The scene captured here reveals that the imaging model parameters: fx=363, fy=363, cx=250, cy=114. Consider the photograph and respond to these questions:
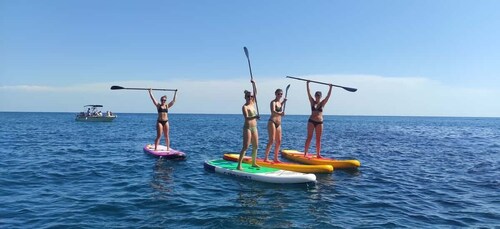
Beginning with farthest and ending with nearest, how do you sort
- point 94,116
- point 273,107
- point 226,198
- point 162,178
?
1. point 94,116
2. point 273,107
3. point 162,178
4. point 226,198

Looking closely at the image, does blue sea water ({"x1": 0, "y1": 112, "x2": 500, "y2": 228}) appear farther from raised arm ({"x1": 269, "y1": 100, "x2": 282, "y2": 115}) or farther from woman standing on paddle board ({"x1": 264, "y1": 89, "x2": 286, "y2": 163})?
raised arm ({"x1": 269, "y1": 100, "x2": 282, "y2": 115})

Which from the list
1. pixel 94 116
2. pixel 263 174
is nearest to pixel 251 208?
pixel 263 174

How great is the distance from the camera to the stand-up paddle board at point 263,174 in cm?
1080

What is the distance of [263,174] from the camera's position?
1119 centimetres

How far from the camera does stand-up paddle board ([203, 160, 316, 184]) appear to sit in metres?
10.8

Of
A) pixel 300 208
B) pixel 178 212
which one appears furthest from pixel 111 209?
pixel 300 208

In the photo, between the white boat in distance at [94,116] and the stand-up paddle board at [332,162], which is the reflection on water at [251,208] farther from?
the white boat in distance at [94,116]

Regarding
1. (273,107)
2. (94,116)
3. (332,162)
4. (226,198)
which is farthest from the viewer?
(94,116)

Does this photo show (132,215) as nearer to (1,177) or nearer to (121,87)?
(1,177)

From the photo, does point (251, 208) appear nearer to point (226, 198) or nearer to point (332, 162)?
point (226, 198)

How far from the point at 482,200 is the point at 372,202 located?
126 inches

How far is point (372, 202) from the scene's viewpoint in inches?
369

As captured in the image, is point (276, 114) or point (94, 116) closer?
point (276, 114)

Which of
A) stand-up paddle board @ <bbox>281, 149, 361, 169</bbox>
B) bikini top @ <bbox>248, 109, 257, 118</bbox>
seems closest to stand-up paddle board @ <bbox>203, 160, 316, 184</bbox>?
bikini top @ <bbox>248, 109, 257, 118</bbox>
